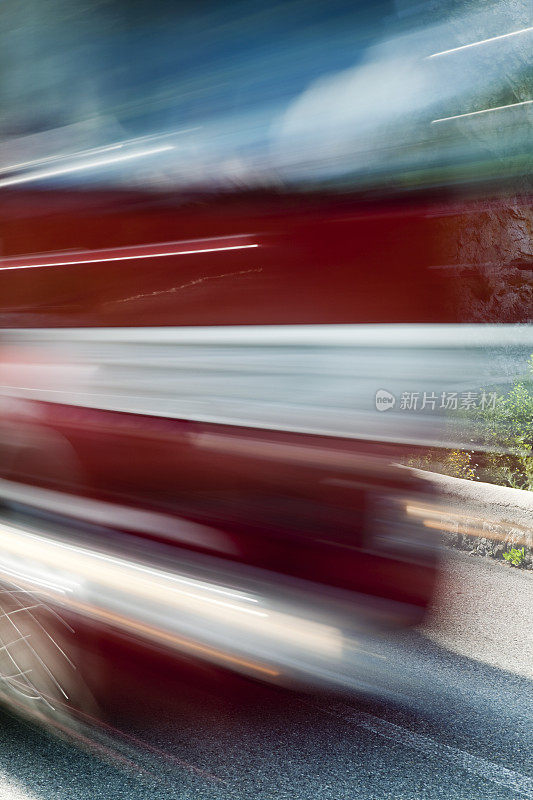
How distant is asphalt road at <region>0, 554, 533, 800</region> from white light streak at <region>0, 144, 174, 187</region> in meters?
1.55

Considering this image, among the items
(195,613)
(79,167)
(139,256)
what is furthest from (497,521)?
(79,167)

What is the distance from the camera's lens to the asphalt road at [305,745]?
2215 millimetres

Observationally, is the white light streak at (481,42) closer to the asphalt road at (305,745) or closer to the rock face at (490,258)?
the rock face at (490,258)

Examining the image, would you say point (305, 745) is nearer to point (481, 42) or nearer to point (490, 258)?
point (490, 258)

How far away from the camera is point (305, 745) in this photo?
8.06 ft

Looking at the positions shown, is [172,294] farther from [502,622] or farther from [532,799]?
[502,622]

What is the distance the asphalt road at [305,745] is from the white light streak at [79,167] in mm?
1546

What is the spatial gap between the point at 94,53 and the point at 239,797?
2256 mm

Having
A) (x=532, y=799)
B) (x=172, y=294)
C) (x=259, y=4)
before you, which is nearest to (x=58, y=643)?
(x=172, y=294)

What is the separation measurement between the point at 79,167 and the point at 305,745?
6.51 feet

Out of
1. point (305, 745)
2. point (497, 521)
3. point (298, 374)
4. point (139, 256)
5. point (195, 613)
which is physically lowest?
point (497, 521)

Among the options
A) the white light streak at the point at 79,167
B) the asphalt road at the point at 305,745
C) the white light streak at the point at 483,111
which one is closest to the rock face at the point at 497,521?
the asphalt road at the point at 305,745

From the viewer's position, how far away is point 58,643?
2375mm

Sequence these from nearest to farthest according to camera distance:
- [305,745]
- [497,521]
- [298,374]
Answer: [298,374]
[305,745]
[497,521]
